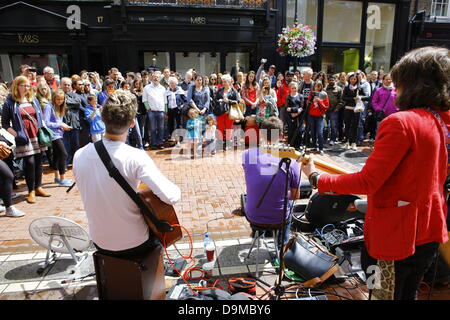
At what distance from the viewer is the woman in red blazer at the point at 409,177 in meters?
1.80

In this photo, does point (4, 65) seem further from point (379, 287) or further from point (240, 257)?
point (379, 287)

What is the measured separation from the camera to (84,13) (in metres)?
13.6

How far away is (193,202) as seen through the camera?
5629 millimetres

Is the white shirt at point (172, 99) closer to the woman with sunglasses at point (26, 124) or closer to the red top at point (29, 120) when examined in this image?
the woman with sunglasses at point (26, 124)

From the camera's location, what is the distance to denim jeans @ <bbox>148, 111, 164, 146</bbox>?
9.00 m

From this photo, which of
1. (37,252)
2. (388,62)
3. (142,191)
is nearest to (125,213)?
(142,191)

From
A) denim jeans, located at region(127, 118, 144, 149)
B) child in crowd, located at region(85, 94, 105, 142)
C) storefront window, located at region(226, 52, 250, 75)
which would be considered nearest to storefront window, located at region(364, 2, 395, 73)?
storefront window, located at region(226, 52, 250, 75)

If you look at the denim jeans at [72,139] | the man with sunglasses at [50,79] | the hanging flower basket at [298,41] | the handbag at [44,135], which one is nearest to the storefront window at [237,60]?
the hanging flower basket at [298,41]

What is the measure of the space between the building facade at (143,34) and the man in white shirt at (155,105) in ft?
18.1

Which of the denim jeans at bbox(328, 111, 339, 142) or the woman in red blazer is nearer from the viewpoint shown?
the woman in red blazer

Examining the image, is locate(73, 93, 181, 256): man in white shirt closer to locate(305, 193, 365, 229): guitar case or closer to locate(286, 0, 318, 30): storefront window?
locate(305, 193, 365, 229): guitar case

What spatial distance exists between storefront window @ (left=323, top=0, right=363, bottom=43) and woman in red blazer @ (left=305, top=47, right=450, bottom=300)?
16000mm

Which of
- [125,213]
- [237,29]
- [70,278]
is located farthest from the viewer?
[237,29]
